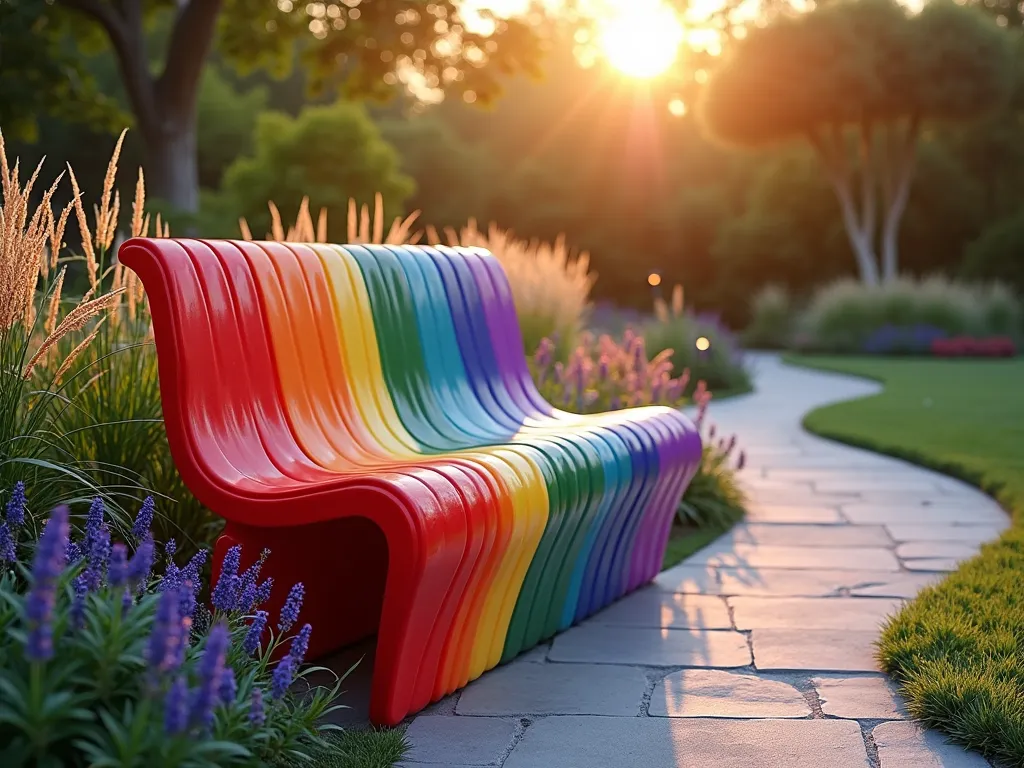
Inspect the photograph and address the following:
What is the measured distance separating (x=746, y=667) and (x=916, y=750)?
2.24ft

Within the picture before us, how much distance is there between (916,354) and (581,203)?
48.5 feet

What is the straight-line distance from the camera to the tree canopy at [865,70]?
21281 millimetres

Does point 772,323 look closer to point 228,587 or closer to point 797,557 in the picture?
point 797,557

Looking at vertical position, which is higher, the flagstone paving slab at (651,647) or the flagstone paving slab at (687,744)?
the flagstone paving slab at (687,744)

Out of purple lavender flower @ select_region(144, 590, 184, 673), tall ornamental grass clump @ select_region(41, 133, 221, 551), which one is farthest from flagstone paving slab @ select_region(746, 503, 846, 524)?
purple lavender flower @ select_region(144, 590, 184, 673)

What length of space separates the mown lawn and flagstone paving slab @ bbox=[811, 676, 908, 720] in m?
0.05

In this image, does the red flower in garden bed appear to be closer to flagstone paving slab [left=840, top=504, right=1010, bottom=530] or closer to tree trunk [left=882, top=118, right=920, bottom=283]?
tree trunk [left=882, top=118, right=920, bottom=283]

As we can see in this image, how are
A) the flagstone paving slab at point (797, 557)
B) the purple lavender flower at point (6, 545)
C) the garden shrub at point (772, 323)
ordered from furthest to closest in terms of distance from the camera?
the garden shrub at point (772, 323), the flagstone paving slab at point (797, 557), the purple lavender flower at point (6, 545)

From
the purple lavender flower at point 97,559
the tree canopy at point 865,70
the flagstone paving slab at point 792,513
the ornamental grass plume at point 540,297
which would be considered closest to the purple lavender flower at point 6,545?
the purple lavender flower at point 97,559

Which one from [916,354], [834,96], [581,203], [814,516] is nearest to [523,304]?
[814,516]

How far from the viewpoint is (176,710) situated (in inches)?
62.1

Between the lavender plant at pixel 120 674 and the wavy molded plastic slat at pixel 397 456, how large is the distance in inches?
16.0

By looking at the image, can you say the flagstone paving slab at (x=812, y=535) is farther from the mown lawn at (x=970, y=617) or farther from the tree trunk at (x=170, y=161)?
the tree trunk at (x=170, y=161)

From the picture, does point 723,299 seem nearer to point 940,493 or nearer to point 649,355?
point 649,355
